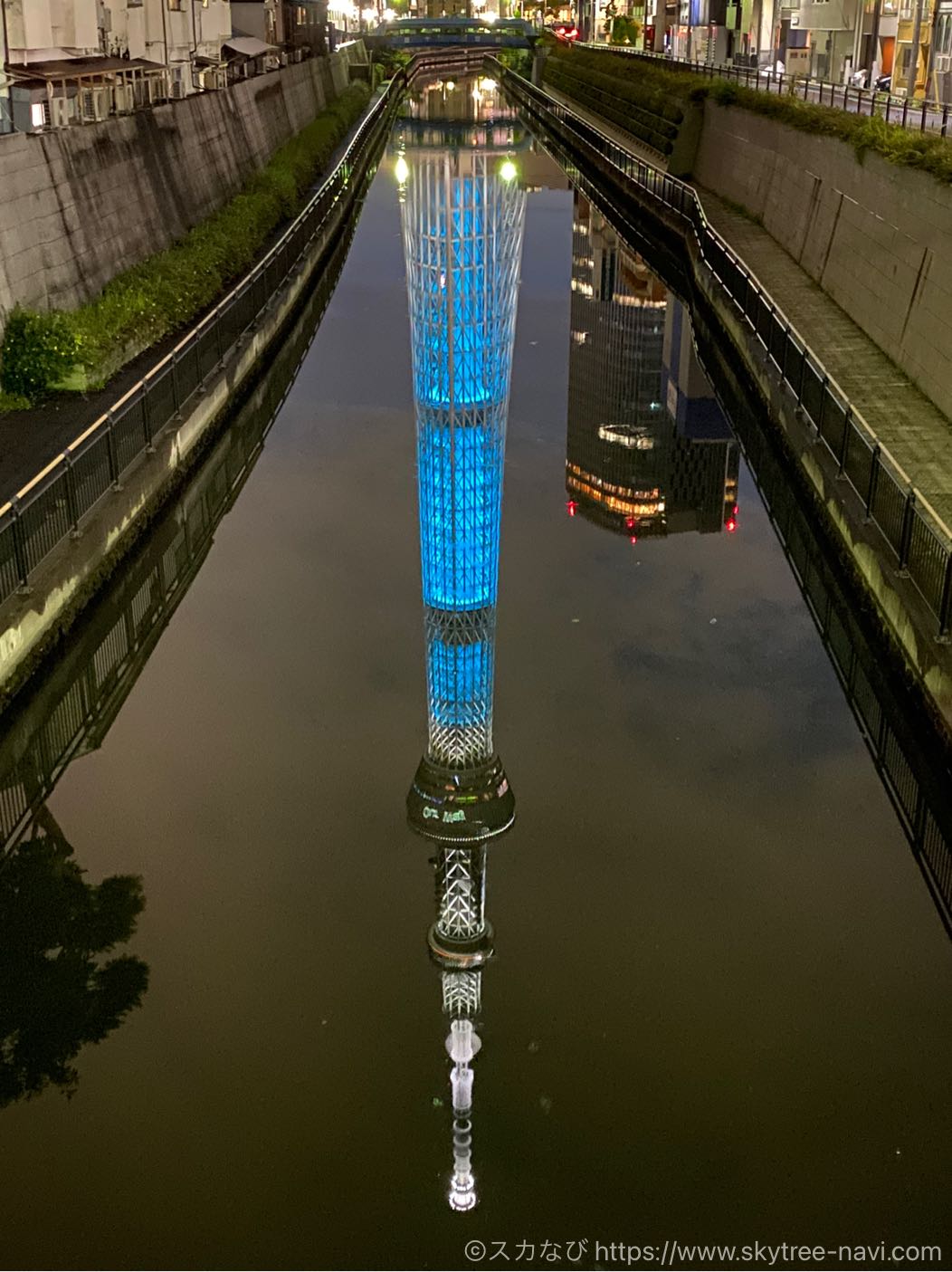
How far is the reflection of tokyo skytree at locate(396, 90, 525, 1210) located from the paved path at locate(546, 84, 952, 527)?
5934mm

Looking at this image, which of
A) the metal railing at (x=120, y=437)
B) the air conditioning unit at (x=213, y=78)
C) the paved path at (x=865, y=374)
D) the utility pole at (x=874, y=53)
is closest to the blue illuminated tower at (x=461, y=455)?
the metal railing at (x=120, y=437)

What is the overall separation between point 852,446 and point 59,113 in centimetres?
1751

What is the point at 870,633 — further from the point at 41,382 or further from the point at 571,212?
the point at 571,212

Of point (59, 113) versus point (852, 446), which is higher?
point (59, 113)

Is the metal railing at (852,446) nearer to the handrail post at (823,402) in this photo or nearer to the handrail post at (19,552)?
the handrail post at (823,402)

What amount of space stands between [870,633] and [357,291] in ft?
91.5

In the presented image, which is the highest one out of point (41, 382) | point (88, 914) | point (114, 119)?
point (114, 119)

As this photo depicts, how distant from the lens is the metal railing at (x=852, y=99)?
33656 mm

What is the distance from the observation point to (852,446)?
794 inches

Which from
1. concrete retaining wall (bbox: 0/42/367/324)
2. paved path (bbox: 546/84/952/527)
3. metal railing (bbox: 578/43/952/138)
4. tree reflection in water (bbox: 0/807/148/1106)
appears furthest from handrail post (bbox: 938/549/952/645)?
metal railing (bbox: 578/43/952/138)

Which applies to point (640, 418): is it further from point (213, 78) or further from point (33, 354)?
point (213, 78)

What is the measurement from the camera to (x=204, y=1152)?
10.7 m

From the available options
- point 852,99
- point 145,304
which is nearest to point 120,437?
point 145,304

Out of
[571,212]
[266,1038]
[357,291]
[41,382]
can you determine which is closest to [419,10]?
[571,212]
